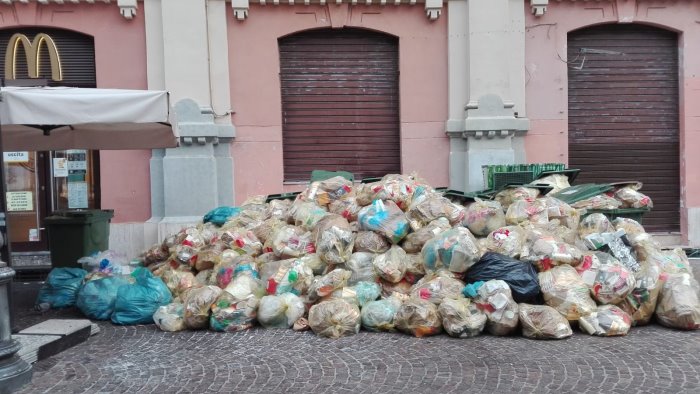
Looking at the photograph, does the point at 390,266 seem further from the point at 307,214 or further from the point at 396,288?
the point at 307,214

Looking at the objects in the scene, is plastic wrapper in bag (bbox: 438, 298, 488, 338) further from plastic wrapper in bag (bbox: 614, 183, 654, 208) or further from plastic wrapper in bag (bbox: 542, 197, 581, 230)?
plastic wrapper in bag (bbox: 614, 183, 654, 208)

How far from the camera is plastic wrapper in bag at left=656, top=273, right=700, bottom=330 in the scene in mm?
5141

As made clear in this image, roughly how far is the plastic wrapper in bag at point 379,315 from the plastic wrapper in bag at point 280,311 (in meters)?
0.61

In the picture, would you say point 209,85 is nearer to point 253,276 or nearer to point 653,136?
point 253,276

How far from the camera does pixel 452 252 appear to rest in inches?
209

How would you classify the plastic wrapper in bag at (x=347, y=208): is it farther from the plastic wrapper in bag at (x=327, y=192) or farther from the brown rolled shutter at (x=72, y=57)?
the brown rolled shutter at (x=72, y=57)

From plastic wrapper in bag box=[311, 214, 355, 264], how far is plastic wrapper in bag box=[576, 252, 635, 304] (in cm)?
218

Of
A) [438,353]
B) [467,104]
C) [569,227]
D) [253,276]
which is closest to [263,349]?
[253,276]

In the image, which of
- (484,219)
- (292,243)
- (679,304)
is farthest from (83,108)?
(679,304)

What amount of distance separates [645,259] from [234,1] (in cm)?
693

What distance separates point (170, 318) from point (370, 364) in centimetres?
213

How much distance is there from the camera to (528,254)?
550 cm

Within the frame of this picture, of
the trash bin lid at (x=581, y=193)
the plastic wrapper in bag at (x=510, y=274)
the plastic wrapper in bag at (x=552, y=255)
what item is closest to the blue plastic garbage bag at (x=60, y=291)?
the plastic wrapper in bag at (x=510, y=274)

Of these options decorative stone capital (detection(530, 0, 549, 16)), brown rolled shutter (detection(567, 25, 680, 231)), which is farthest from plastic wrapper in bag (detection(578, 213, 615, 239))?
decorative stone capital (detection(530, 0, 549, 16))
